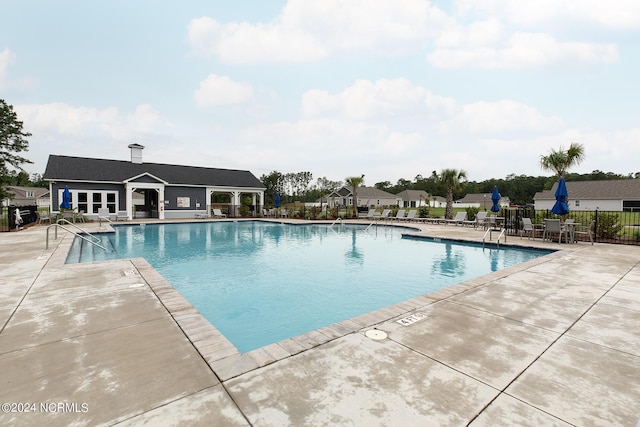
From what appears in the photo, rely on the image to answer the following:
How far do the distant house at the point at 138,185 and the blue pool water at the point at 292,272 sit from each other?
31.7ft

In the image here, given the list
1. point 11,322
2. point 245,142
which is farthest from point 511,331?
point 245,142

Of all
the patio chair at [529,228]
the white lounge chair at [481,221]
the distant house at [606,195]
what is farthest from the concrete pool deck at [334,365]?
the distant house at [606,195]

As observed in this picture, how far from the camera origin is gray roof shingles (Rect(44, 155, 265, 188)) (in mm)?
21172

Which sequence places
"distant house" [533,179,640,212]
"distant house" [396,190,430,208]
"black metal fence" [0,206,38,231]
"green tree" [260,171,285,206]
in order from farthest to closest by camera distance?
1. "green tree" [260,171,285,206]
2. "distant house" [396,190,430,208]
3. "distant house" [533,179,640,212]
4. "black metal fence" [0,206,38,231]

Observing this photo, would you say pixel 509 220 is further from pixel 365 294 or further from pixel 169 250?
pixel 169 250

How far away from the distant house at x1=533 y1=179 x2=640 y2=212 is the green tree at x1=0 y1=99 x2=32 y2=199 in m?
53.5

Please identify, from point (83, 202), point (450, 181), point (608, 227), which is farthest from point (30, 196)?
point (608, 227)

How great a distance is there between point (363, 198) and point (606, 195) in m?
33.1

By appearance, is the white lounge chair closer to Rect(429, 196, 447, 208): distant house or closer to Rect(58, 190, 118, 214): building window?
Rect(58, 190, 118, 214): building window

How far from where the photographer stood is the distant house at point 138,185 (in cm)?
2108

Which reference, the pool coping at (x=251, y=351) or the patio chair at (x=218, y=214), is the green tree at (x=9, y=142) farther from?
the pool coping at (x=251, y=351)

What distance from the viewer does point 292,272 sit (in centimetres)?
838

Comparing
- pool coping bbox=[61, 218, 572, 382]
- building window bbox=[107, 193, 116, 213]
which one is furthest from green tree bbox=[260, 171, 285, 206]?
pool coping bbox=[61, 218, 572, 382]

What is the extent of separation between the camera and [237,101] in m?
20.2
